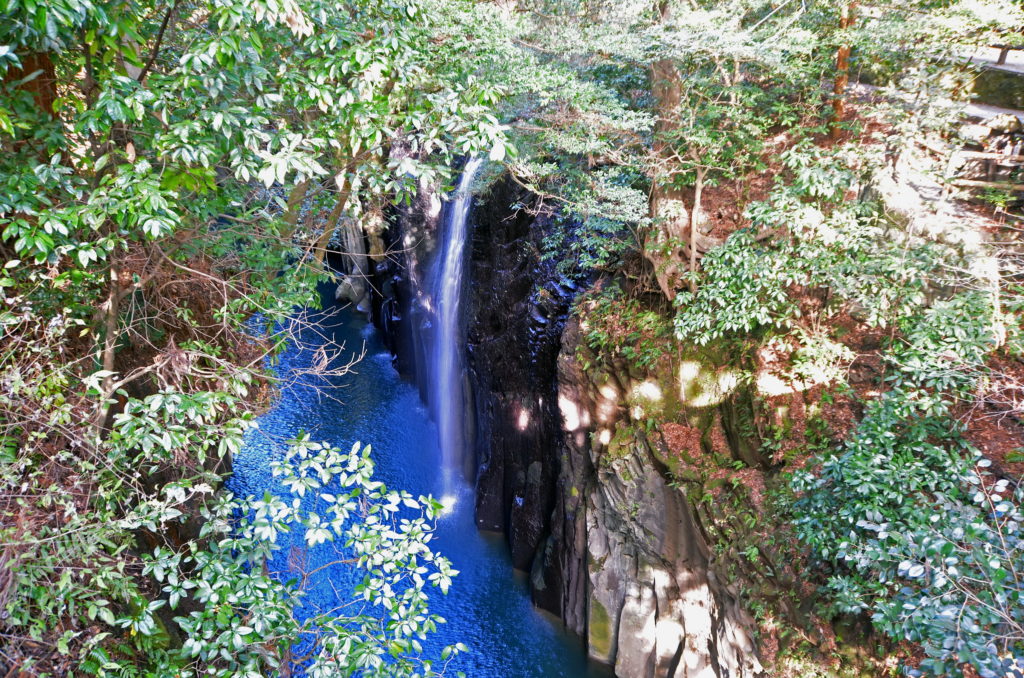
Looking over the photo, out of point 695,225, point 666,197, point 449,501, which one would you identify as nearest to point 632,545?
point 695,225

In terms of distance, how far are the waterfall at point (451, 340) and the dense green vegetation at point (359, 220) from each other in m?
4.65

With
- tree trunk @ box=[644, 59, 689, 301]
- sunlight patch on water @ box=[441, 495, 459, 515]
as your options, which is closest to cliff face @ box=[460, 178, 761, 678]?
sunlight patch on water @ box=[441, 495, 459, 515]

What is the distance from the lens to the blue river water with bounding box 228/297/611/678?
984cm

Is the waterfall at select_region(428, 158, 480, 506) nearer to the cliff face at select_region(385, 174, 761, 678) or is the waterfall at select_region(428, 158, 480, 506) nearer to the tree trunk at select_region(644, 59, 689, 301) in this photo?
the cliff face at select_region(385, 174, 761, 678)

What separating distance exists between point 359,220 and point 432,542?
26.9ft

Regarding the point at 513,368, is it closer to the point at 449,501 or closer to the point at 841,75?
the point at 449,501

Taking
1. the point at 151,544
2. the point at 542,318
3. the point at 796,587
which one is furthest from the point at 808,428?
the point at 151,544

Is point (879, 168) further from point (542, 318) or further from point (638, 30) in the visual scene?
point (542, 318)

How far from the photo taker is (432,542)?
1247cm

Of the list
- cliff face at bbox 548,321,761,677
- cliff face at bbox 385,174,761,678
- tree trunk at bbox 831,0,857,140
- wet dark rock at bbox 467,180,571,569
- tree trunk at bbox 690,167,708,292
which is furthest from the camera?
wet dark rock at bbox 467,180,571,569

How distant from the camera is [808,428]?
715 cm

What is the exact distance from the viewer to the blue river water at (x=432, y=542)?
9844mm

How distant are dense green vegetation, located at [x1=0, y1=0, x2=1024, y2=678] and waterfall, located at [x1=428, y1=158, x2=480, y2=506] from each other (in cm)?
465

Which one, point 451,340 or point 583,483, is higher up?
point 451,340
